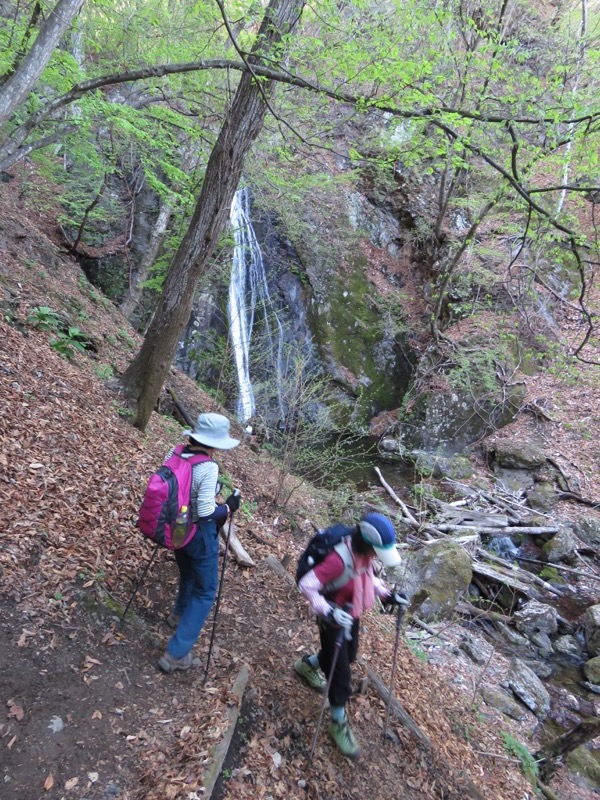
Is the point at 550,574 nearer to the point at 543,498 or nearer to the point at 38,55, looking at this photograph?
the point at 543,498

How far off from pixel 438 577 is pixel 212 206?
7.20 metres

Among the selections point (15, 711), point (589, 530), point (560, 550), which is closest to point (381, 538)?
point (15, 711)

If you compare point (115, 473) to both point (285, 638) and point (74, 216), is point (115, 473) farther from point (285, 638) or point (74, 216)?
point (74, 216)

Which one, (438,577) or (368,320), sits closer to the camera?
(438,577)

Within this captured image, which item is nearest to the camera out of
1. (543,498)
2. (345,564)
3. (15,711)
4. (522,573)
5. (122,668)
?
(15,711)

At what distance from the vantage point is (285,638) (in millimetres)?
4605

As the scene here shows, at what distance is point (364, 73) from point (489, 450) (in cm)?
1220

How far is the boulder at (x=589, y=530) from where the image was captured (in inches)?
461

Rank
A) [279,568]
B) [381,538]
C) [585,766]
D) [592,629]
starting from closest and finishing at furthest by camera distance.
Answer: [381,538] < [279,568] < [585,766] < [592,629]

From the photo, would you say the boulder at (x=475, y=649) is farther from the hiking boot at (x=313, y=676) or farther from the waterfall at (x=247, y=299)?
the waterfall at (x=247, y=299)

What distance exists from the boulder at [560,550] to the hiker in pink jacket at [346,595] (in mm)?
9468

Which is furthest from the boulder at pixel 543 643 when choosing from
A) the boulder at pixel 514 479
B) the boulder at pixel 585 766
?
the boulder at pixel 514 479

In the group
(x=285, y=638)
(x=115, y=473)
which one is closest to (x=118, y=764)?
(x=285, y=638)

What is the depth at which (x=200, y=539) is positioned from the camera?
348 cm
